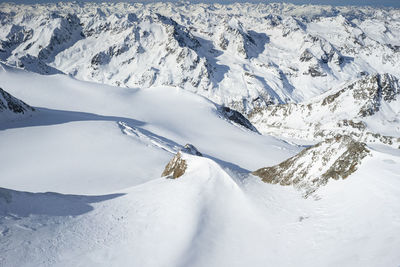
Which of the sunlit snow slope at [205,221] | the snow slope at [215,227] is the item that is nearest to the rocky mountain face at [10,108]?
the sunlit snow slope at [205,221]

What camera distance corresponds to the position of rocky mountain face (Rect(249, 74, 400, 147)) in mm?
140375

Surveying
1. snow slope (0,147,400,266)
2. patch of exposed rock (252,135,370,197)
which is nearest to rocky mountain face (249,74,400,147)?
patch of exposed rock (252,135,370,197)

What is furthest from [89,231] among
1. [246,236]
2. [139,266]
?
[246,236]

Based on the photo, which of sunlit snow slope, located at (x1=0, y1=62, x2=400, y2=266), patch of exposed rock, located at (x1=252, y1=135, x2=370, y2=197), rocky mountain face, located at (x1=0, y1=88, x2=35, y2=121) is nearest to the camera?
sunlit snow slope, located at (x1=0, y1=62, x2=400, y2=266)

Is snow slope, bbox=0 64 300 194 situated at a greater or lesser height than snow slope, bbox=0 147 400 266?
lesser

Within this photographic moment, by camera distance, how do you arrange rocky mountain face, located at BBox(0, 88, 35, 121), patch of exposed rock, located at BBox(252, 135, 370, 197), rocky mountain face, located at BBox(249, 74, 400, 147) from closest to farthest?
patch of exposed rock, located at BBox(252, 135, 370, 197) → rocky mountain face, located at BBox(0, 88, 35, 121) → rocky mountain face, located at BBox(249, 74, 400, 147)

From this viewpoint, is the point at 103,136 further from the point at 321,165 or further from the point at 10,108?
the point at 321,165

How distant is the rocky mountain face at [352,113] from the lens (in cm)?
14038

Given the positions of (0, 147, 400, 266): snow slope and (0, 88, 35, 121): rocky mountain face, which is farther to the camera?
(0, 88, 35, 121): rocky mountain face

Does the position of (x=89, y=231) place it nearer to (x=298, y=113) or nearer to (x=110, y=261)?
(x=110, y=261)

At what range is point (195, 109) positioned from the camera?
194 ft

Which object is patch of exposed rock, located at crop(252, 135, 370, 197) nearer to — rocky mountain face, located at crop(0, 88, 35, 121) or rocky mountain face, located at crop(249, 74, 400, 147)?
rocky mountain face, located at crop(0, 88, 35, 121)

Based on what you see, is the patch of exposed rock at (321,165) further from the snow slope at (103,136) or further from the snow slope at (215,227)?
the snow slope at (103,136)

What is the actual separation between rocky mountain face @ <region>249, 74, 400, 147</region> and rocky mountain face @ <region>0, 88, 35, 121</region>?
135 metres
